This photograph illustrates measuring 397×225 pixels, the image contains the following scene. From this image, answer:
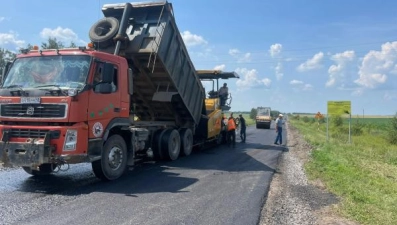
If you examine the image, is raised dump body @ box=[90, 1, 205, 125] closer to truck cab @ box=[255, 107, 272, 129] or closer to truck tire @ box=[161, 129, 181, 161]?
truck tire @ box=[161, 129, 181, 161]

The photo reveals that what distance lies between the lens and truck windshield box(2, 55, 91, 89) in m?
7.20

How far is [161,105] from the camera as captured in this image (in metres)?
12.3

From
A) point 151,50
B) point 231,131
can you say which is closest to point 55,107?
point 151,50

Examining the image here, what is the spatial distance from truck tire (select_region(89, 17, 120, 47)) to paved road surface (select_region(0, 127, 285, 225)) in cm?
336

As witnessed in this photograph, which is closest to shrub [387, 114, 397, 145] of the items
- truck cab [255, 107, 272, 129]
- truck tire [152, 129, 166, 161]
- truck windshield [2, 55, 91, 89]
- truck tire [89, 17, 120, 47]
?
truck cab [255, 107, 272, 129]

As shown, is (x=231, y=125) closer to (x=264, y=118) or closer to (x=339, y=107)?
(x=339, y=107)

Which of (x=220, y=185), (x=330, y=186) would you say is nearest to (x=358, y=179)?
(x=330, y=186)

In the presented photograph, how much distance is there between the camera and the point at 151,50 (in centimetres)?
976

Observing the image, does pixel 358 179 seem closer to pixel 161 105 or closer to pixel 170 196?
pixel 170 196

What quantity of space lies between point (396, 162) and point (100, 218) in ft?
41.4

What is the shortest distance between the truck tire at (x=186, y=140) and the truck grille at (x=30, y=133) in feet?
20.6

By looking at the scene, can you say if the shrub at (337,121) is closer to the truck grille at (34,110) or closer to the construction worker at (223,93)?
the construction worker at (223,93)

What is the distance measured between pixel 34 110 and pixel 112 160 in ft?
6.36

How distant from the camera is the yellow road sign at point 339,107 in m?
19.8
